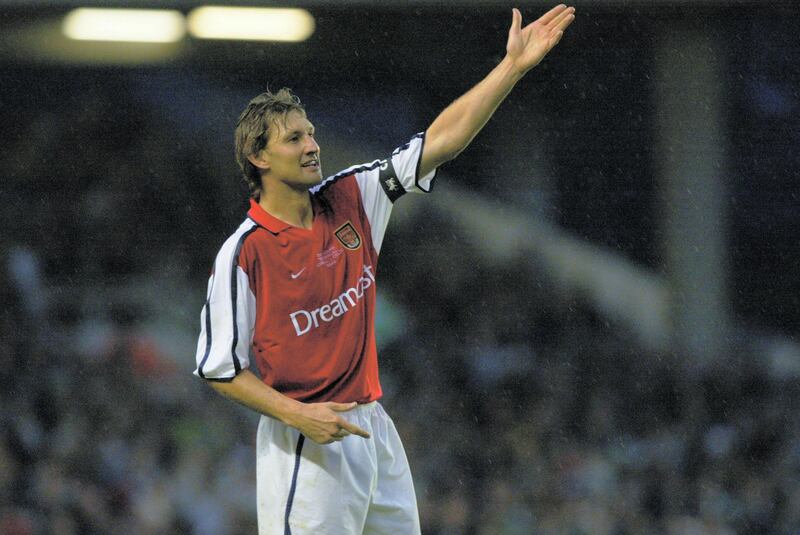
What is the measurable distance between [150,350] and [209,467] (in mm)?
589

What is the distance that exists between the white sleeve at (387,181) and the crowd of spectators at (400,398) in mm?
2562

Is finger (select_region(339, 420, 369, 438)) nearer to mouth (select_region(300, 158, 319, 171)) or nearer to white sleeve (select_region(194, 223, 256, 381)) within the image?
white sleeve (select_region(194, 223, 256, 381))

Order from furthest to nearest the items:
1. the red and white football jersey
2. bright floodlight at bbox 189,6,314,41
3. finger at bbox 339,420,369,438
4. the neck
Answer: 1. bright floodlight at bbox 189,6,314,41
2. the neck
3. the red and white football jersey
4. finger at bbox 339,420,369,438

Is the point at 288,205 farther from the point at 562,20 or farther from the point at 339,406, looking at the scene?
the point at 562,20

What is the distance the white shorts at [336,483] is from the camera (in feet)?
9.94

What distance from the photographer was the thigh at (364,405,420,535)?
312 cm

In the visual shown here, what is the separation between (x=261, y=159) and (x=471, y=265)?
9.36ft

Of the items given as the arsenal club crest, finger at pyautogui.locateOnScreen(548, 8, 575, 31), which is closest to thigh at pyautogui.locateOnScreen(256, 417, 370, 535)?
the arsenal club crest

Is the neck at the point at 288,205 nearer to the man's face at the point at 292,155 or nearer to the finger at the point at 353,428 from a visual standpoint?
the man's face at the point at 292,155

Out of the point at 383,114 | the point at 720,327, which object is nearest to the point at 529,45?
the point at 383,114

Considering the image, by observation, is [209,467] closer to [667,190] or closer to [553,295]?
[553,295]

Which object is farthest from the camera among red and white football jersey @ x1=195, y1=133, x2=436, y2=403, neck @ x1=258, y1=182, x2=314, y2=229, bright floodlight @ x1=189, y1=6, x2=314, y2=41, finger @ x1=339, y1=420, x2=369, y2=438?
bright floodlight @ x1=189, y1=6, x2=314, y2=41

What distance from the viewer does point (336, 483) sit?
303 cm

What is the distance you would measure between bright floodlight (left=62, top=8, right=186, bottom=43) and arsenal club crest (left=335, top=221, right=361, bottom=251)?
2.81 meters
